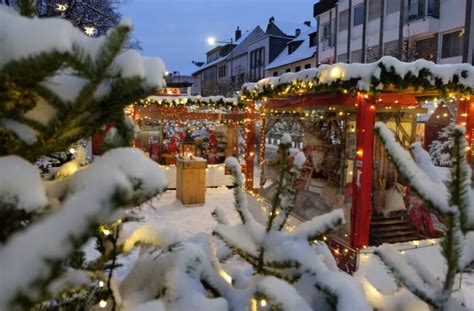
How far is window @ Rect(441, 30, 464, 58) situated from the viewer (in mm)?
17594

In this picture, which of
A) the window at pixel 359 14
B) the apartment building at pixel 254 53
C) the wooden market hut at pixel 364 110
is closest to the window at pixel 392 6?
the window at pixel 359 14

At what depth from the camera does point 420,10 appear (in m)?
19.6

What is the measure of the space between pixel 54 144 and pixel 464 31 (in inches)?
786

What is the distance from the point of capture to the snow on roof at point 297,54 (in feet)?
103

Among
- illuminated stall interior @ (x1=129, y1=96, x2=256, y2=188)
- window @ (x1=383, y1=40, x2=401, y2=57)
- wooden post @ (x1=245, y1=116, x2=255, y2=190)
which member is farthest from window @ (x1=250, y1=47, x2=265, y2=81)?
wooden post @ (x1=245, y1=116, x2=255, y2=190)

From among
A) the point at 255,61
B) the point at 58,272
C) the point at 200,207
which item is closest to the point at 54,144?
the point at 58,272

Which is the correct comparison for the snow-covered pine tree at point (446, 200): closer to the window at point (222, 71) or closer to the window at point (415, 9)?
the window at point (415, 9)

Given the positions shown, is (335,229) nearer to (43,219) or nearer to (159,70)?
(159,70)

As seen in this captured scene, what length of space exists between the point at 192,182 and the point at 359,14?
60.7 ft

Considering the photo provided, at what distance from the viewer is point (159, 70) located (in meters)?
0.97

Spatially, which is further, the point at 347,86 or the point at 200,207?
the point at 200,207

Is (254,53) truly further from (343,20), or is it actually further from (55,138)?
(55,138)

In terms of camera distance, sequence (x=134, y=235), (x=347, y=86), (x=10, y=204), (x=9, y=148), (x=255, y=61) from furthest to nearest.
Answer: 1. (x=255, y=61)
2. (x=347, y=86)
3. (x=134, y=235)
4. (x=9, y=148)
5. (x=10, y=204)

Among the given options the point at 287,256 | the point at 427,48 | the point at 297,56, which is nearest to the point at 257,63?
the point at 297,56
